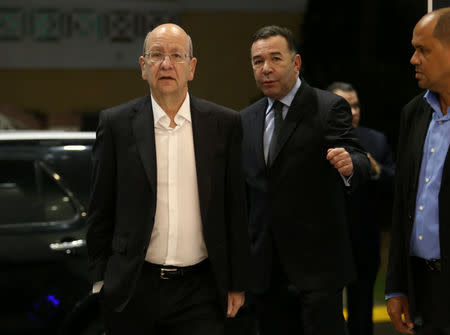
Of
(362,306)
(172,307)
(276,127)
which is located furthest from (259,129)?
(362,306)

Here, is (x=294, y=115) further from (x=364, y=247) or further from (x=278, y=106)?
(x=364, y=247)

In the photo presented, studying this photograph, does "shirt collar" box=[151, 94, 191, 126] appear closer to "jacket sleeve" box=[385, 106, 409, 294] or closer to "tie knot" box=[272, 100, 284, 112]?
"tie knot" box=[272, 100, 284, 112]

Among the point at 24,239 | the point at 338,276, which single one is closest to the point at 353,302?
the point at 338,276

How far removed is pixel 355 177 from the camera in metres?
2.73

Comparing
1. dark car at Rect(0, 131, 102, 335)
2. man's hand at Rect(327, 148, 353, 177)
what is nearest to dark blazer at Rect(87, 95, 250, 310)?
man's hand at Rect(327, 148, 353, 177)

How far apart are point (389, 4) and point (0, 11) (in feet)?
15.1

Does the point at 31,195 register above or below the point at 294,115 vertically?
below

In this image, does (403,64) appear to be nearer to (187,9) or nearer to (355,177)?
(187,9)

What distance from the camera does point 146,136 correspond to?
92.7 inches

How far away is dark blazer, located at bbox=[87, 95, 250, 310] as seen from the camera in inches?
91.1

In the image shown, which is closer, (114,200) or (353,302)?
(114,200)

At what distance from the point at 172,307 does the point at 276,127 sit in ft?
3.16

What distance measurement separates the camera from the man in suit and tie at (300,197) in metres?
2.82

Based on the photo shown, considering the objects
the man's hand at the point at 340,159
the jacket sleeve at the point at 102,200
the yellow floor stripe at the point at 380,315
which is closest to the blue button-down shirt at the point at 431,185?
the man's hand at the point at 340,159
